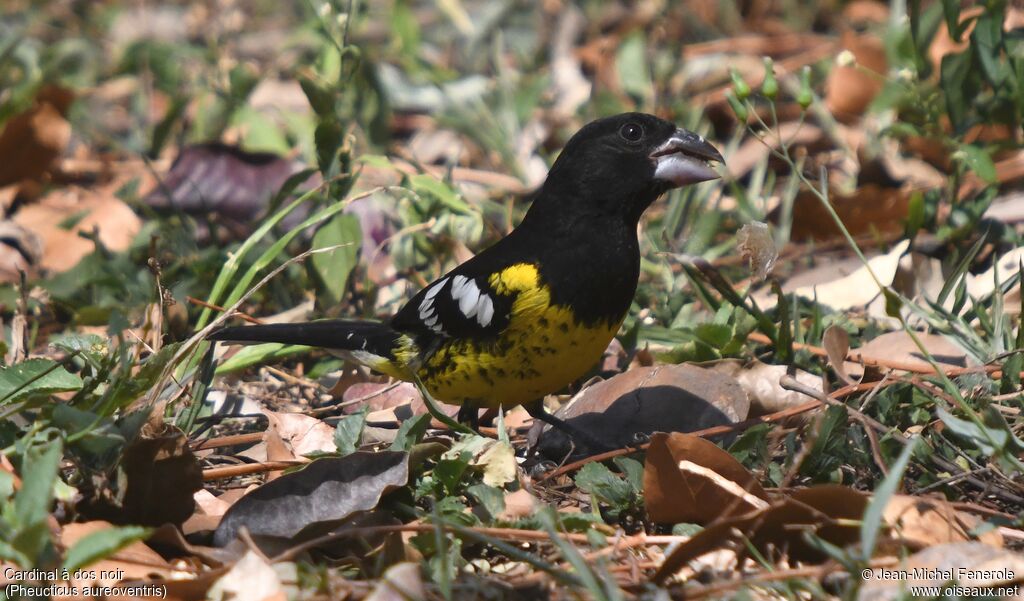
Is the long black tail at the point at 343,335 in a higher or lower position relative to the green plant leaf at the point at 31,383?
lower

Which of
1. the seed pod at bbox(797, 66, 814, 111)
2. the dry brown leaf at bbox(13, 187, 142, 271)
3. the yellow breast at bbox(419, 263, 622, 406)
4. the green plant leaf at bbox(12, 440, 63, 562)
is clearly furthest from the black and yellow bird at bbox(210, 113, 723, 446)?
the dry brown leaf at bbox(13, 187, 142, 271)

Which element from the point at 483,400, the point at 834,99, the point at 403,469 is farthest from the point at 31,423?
the point at 834,99

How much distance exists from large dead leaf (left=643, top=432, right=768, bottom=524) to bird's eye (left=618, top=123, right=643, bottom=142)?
3.90ft

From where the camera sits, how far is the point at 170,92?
247 inches

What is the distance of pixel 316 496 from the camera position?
2.57 m

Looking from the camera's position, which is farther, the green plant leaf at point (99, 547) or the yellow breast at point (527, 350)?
the yellow breast at point (527, 350)

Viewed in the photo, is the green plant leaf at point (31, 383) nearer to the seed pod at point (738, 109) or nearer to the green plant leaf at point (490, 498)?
the green plant leaf at point (490, 498)

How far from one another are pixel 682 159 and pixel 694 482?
46.6 inches

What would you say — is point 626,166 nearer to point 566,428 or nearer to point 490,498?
point 566,428

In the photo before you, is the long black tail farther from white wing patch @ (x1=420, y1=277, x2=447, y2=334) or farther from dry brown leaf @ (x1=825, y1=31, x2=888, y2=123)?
dry brown leaf @ (x1=825, y1=31, x2=888, y2=123)

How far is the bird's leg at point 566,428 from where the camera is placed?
3168 millimetres

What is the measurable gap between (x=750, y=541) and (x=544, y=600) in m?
0.46

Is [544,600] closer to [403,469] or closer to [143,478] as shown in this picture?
[403,469]

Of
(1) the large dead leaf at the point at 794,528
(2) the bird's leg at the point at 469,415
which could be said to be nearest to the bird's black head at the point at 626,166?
(2) the bird's leg at the point at 469,415
